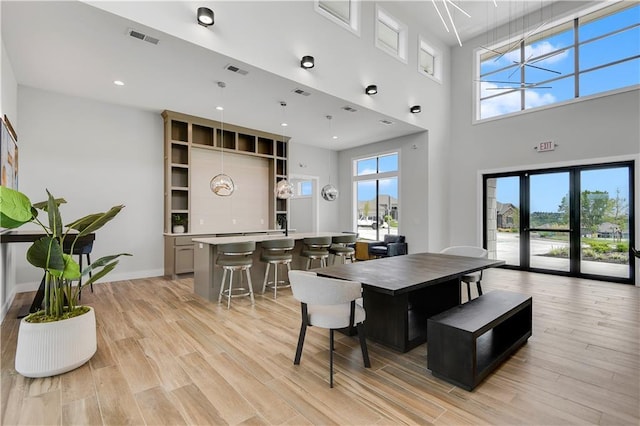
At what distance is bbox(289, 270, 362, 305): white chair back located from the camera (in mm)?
2188

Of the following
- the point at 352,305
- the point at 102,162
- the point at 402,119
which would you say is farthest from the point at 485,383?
the point at 102,162

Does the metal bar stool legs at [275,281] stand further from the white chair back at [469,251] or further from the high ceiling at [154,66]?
the high ceiling at [154,66]

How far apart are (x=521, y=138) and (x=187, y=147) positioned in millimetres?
7071

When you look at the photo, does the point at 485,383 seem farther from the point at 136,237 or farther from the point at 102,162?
the point at 102,162

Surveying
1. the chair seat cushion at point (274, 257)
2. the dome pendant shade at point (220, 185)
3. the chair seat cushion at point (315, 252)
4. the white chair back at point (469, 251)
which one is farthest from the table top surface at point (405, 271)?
the dome pendant shade at point (220, 185)

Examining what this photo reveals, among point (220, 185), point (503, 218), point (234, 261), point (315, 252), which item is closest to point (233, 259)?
point (234, 261)

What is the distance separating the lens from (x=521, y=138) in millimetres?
6578

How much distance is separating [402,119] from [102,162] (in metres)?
5.77

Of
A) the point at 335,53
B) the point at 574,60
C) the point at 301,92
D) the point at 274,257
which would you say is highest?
the point at 574,60

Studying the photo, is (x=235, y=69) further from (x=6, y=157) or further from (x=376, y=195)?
(x=376, y=195)

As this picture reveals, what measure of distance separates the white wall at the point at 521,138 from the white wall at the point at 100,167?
267 inches

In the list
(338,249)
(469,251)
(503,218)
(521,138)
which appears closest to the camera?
(469,251)

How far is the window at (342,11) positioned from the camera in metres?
4.84

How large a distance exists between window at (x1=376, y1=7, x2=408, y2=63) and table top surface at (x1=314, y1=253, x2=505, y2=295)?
171 inches
